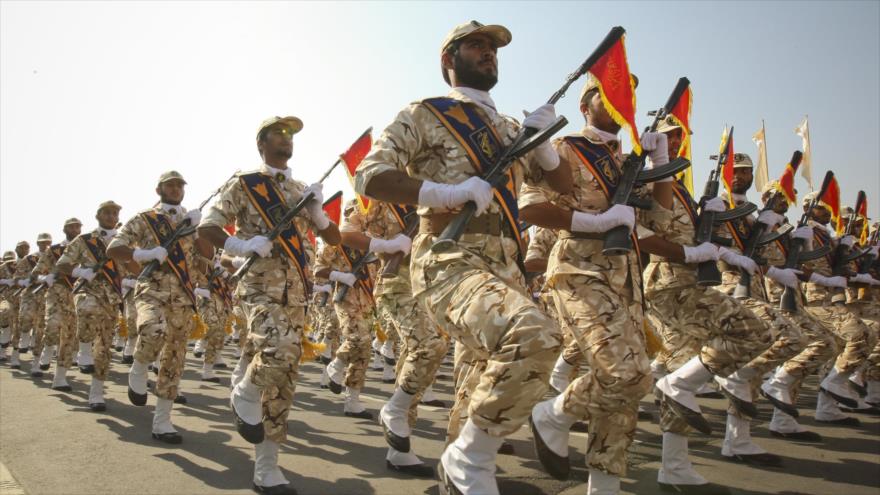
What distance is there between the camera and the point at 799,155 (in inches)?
319

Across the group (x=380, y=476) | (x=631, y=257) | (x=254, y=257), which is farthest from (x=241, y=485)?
(x=631, y=257)

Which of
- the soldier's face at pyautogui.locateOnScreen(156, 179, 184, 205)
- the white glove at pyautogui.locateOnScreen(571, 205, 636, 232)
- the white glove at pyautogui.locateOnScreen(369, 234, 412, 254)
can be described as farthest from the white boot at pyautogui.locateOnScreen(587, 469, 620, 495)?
the soldier's face at pyautogui.locateOnScreen(156, 179, 184, 205)

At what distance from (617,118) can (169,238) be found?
559 centimetres

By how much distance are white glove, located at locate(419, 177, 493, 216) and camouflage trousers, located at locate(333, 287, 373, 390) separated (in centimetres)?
510

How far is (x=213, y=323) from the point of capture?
1205cm

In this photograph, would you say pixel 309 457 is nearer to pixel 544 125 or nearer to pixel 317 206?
pixel 317 206

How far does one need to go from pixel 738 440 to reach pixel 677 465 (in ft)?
4.46

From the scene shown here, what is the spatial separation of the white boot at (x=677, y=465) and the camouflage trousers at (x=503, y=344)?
2.45 m

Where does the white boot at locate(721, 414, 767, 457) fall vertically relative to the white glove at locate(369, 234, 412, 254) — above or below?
below

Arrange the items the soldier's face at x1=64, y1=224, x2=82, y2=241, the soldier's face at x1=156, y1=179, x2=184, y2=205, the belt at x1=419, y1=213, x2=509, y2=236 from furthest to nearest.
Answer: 1. the soldier's face at x1=64, y1=224, x2=82, y2=241
2. the soldier's face at x1=156, y1=179, x2=184, y2=205
3. the belt at x1=419, y1=213, x2=509, y2=236

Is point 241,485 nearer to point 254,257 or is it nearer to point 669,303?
point 254,257

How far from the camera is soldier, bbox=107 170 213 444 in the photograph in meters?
6.70

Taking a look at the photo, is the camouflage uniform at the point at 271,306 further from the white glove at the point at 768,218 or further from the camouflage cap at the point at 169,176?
the white glove at the point at 768,218

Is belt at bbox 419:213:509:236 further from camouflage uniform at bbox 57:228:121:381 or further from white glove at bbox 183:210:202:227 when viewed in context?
camouflage uniform at bbox 57:228:121:381
